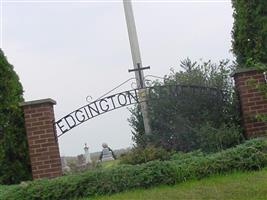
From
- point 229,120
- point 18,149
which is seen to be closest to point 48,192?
point 18,149

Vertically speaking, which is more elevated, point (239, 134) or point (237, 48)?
point (237, 48)

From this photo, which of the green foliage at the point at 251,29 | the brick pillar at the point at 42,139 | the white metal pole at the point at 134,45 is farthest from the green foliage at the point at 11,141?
the green foliage at the point at 251,29

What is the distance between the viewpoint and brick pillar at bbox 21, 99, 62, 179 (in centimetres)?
903

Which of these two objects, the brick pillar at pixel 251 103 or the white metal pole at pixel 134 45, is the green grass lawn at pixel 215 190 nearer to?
the brick pillar at pixel 251 103

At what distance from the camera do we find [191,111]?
996cm

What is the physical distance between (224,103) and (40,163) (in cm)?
336

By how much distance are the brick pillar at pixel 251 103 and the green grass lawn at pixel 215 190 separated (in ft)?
6.98

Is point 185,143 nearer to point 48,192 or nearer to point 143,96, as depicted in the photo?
point 143,96

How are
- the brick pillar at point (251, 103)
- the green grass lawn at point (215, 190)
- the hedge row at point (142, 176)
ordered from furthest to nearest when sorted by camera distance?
1. the brick pillar at point (251, 103)
2. the hedge row at point (142, 176)
3. the green grass lawn at point (215, 190)

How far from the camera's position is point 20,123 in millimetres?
9703

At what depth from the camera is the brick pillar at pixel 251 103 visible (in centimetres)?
928

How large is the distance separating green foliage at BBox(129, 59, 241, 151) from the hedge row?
6.66 ft

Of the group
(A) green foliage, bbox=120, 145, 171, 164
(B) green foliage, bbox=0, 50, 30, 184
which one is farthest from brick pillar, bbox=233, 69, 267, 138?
(B) green foliage, bbox=0, 50, 30, 184

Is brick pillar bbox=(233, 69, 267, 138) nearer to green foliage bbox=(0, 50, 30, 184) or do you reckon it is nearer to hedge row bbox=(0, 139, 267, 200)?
hedge row bbox=(0, 139, 267, 200)
